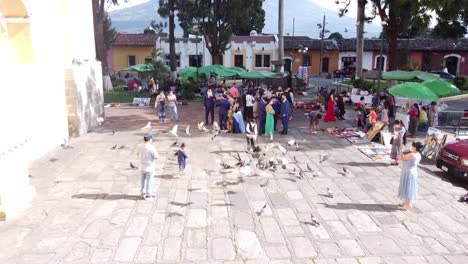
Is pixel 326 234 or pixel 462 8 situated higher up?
pixel 462 8

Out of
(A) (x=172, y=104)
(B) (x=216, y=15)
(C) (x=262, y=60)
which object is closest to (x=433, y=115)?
(A) (x=172, y=104)

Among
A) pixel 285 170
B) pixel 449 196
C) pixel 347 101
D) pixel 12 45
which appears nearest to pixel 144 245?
pixel 285 170

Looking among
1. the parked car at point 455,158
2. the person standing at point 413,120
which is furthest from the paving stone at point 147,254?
the person standing at point 413,120

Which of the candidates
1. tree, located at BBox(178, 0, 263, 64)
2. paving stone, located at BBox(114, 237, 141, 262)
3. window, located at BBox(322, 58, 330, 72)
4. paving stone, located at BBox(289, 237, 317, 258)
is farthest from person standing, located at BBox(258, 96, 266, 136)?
window, located at BBox(322, 58, 330, 72)

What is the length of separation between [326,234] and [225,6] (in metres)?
24.0

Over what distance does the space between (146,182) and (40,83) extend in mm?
5212

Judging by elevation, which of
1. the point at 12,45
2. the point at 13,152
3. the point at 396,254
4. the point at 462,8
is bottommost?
the point at 396,254

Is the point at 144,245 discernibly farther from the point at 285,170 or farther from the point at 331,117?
the point at 331,117

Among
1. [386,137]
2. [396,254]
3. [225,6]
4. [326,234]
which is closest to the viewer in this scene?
[396,254]

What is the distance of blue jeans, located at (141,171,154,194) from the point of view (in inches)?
311

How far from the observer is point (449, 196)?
343 inches

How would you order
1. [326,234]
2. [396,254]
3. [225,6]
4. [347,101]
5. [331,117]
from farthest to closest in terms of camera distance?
[225,6] < [347,101] < [331,117] < [326,234] < [396,254]

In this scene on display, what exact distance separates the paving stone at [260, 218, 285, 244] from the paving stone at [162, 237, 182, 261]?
4.74 feet

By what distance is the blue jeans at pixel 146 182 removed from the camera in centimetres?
791
